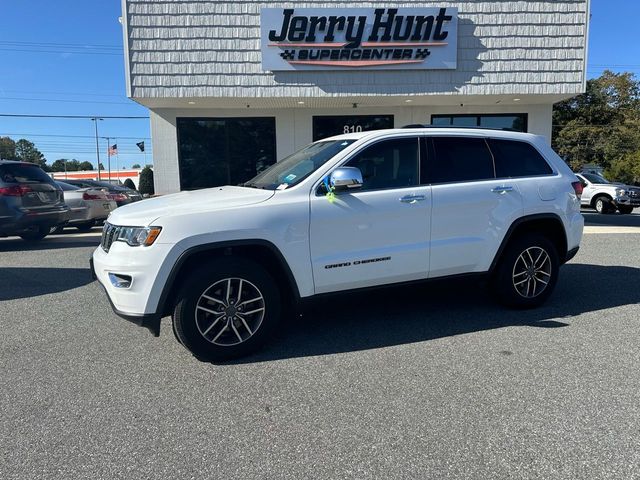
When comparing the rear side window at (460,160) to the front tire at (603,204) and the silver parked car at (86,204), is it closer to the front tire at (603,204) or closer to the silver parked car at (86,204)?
the silver parked car at (86,204)

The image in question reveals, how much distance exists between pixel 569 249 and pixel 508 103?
9326mm

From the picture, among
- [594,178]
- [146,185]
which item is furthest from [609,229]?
[146,185]

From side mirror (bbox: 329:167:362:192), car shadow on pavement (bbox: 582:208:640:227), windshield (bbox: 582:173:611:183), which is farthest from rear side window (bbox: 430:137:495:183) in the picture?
windshield (bbox: 582:173:611:183)

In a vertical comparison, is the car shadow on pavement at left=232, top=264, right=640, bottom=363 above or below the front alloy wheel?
below

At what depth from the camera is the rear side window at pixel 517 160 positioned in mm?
4898

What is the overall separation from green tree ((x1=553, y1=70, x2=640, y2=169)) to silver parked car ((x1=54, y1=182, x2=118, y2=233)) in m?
45.7

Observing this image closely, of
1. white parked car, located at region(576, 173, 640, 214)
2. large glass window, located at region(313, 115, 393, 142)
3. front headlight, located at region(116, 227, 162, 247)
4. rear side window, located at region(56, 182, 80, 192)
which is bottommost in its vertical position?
white parked car, located at region(576, 173, 640, 214)

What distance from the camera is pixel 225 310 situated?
3.81 m

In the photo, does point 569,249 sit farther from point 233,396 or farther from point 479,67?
point 479,67

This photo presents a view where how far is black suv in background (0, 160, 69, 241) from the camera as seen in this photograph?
9094 millimetres

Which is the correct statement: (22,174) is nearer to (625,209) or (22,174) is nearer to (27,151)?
(625,209)

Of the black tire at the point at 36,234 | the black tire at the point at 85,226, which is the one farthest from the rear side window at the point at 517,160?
the black tire at the point at 85,226

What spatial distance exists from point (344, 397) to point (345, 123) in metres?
11.4

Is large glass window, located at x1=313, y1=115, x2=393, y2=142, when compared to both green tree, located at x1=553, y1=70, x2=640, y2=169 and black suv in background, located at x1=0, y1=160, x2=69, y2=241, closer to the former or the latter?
black suv in background, located at x1=0, y1=160, x2=69, y2=241
